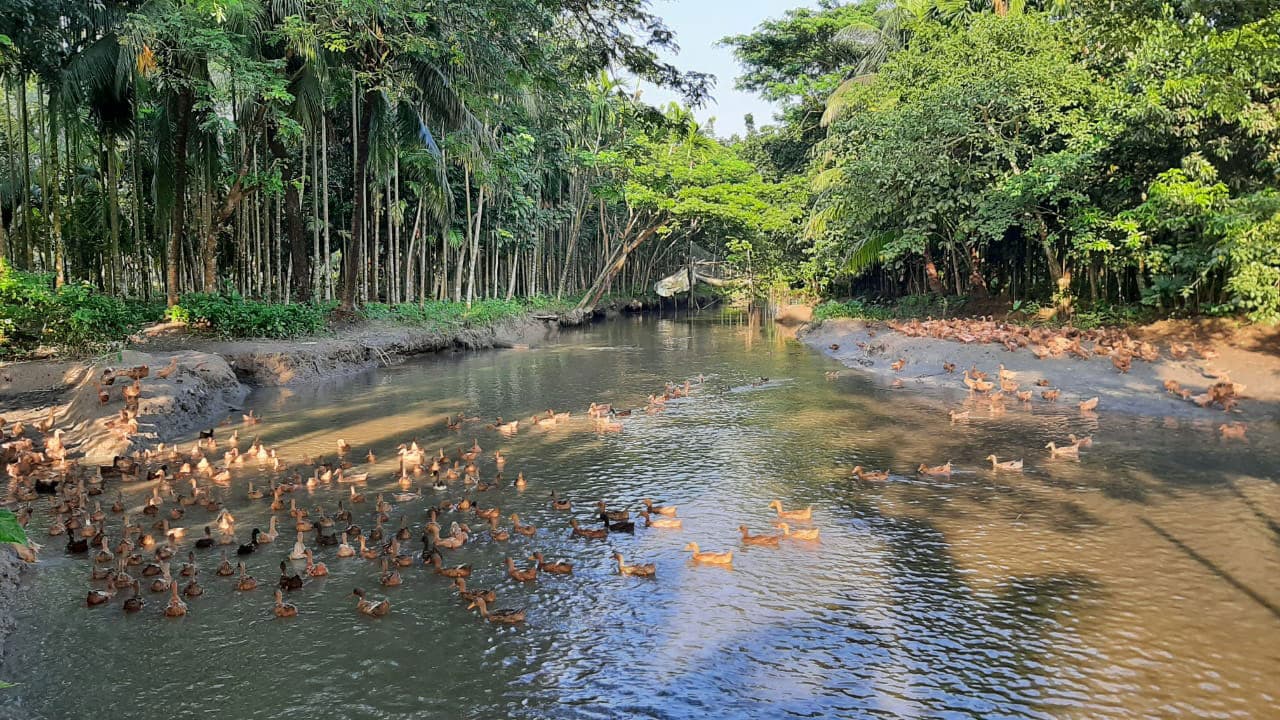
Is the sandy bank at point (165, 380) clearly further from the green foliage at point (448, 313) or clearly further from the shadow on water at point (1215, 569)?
the shadow on water at point (1215, 569)

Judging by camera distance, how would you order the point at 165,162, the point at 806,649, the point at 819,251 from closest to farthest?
the point at 806,649, the point at 165,162, the point at 819,251

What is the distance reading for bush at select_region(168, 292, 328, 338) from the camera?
18094 millimetres

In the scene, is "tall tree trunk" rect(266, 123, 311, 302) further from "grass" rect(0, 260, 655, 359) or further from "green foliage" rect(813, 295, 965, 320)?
"green foliage" rect(813, 295, 965, 320)

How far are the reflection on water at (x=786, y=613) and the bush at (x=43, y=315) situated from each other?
5.99m

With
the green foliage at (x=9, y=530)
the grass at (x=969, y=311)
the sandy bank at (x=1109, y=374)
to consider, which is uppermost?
the grass at (x=969, y=311)

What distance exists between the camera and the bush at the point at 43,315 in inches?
550

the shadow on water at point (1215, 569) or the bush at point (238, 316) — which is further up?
the bush at point (238, 316)

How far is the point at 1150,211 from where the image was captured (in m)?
16.2

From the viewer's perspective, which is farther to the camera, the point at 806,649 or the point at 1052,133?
the point at 1052,133

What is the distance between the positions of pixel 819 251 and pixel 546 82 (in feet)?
61.5

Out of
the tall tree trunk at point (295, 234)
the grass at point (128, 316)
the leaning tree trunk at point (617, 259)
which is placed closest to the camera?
the grass at point (128, 316)

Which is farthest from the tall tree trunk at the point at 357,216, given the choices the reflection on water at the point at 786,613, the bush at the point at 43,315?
the reflection on water at the point at 786,613

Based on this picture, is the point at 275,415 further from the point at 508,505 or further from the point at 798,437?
the point at 798,437

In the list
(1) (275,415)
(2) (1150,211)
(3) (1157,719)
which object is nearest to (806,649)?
(3) (1157,719)
